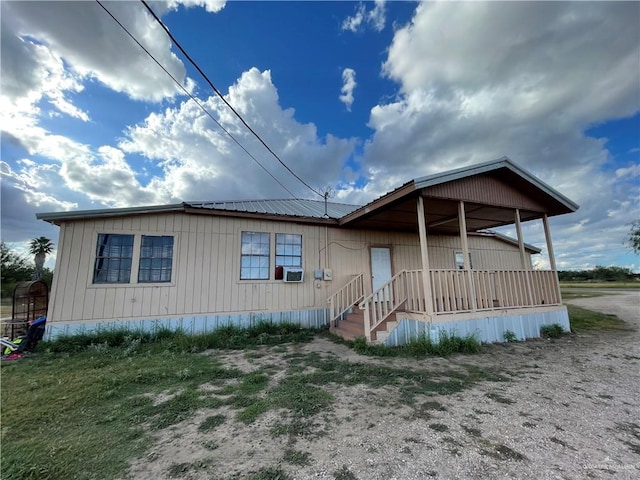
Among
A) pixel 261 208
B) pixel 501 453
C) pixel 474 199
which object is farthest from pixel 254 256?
pixel 501 453

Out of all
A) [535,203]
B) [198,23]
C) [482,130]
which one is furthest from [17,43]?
[482,130]

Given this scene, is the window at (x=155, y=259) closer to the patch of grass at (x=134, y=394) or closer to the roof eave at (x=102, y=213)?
the roof eave at (x=102, y=213)

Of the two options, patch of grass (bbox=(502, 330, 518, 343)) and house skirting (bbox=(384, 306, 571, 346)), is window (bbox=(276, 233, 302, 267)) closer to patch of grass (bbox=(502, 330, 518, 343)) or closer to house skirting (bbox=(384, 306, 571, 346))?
house skirting (bbox=(384, 306, 571, 346))

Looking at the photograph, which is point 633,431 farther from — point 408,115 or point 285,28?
point 408,115

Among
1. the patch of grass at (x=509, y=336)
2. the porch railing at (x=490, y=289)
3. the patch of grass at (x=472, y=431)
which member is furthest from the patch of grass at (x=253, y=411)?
the patch of grass at (x=509, y=336)

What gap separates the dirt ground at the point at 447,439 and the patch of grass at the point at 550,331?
9.38 feet

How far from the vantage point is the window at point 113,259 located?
19.6ft

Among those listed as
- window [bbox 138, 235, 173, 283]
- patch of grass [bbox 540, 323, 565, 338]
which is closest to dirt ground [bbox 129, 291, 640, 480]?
patch of grass [bbox 540, 323, 565, 338]

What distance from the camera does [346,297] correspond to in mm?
7750

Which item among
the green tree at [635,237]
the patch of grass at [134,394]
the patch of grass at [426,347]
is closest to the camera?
the patch of grass at [134,394]

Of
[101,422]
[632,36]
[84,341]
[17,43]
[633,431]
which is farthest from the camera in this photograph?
[632,36]

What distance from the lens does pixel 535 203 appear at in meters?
7.25

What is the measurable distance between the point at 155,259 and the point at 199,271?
3.44 ft

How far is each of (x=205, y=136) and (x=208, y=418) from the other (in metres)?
7.26
